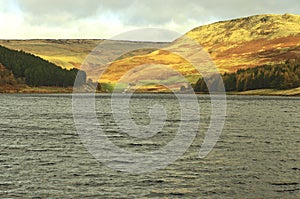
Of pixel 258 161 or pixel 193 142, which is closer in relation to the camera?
pixel 258 161

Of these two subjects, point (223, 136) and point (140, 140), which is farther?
point (223, 136)

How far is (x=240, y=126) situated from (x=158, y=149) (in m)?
34.4

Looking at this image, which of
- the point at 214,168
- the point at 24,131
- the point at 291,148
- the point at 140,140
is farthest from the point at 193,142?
the point at 24,131

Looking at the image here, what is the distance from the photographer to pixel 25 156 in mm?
46312

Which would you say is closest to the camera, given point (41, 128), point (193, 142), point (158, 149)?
point (158, 149)

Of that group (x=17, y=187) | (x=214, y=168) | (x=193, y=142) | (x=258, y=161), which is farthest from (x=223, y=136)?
(x=17, y=187)

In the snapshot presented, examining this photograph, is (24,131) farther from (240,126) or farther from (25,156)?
(240,126)

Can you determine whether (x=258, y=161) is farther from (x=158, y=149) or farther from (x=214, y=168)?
(x=158, y=149)

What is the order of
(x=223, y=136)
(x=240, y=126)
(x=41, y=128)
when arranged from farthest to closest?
(x=240, y=126) < (x=41, y=128) < (x=223, y=136)

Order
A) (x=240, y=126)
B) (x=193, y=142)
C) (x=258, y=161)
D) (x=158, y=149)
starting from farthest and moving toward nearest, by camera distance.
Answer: (x=240, y=126) < (x=193, y=142) < (x=158, y=149) < (x=258, y=161)

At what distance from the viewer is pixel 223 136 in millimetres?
66625

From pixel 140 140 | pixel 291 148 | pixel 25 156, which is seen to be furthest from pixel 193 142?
pixel 25 156

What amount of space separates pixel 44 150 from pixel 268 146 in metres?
28.1

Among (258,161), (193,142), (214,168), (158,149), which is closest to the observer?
(214,168)
